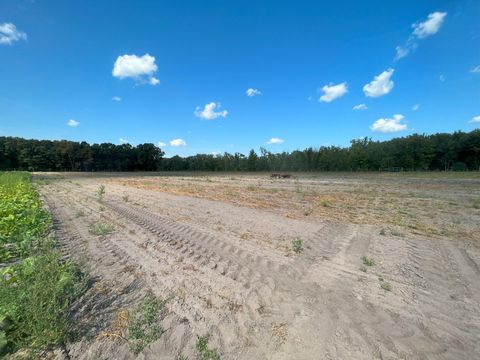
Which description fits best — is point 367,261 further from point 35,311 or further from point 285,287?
point 35,311

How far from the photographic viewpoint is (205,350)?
2607 mm

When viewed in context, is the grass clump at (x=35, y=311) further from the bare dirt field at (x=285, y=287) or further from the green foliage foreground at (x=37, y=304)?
the bare dirt field at (x=285, y=287)

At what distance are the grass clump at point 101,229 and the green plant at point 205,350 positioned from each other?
207 inches

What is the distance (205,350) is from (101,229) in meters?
5.77

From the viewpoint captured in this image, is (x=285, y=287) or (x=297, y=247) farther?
(x=297, y=247)

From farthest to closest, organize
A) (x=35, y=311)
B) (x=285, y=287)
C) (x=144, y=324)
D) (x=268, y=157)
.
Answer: (x=268, y=157) → (x=285, y=287) → (x=144, y=324) → (x=35, y=311)

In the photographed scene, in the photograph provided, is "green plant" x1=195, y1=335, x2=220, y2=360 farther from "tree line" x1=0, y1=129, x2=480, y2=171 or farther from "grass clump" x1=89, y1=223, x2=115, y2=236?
"tree line" x1=0, y1=129, x2=480, y2=171

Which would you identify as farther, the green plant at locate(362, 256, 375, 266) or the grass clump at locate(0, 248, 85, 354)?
the green plant at locate(362, 256, 375, 266)

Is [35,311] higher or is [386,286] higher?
[35,311]

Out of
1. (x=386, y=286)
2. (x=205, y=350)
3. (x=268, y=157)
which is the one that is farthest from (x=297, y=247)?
(x=268, y=157)

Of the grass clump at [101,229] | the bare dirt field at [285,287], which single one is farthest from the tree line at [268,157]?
the grass clump at [101,229]

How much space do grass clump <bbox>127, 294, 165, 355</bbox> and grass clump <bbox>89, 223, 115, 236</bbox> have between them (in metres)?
4.06

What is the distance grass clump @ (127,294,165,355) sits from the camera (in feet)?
8.82

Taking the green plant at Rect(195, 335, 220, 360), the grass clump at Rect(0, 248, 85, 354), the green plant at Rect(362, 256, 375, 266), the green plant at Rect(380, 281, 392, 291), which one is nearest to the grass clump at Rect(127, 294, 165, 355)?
the green plant at Rect(195, 335, 220, 360)
